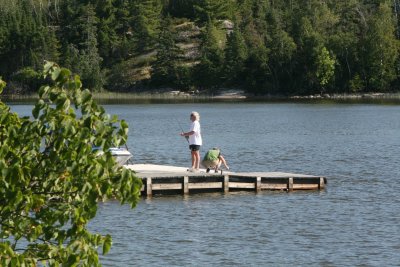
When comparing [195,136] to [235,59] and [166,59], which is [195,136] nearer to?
[235,59]

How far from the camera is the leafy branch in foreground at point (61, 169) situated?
832 centimetres

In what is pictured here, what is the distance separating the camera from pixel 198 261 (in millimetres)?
19703

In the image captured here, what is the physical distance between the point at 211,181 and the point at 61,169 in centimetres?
1942

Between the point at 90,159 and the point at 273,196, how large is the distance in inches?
792

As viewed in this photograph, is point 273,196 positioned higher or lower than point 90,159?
lower

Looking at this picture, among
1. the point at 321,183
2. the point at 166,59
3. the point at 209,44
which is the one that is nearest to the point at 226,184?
the point at 321,183

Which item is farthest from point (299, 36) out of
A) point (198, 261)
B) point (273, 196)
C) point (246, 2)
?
point (198, 261)

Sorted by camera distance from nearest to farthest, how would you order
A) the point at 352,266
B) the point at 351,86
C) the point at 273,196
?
the point at 352,266, the point at 273,196, the point at 351,86

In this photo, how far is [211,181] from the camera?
28.0m

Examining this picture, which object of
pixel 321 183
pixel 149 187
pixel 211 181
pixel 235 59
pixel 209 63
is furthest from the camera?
pixel 209 63

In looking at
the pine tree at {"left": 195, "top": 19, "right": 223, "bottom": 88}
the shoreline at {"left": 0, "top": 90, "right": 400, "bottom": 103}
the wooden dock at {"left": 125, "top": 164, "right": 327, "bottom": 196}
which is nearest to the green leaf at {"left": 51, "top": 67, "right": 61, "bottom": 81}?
the wooden dock at {"left": 125, "top": 164, "right": 327, "bottom": 196}

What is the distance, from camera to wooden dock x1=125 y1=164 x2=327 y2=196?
27406 millimetres

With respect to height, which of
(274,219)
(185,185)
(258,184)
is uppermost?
(185,185)

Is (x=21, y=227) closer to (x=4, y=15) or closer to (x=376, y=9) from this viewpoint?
(x=376, y=9)
